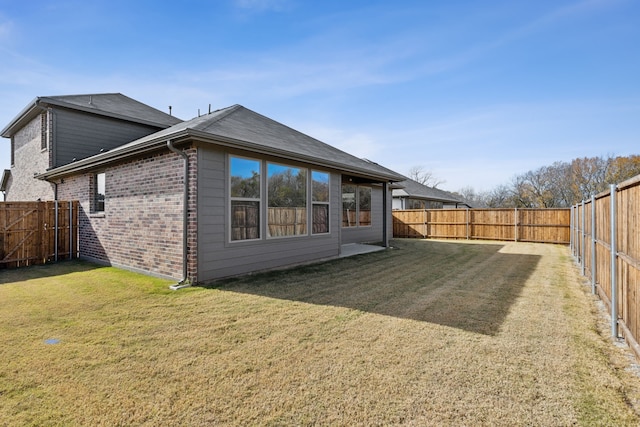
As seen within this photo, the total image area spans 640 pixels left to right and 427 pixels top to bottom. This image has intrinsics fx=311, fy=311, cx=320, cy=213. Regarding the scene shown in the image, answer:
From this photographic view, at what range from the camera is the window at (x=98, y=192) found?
8695 millimetres

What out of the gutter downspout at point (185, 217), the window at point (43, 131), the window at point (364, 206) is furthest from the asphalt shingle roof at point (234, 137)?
the window at point (364, 206)

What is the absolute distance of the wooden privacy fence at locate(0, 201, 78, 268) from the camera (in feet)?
26.9

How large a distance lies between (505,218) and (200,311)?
1615 centimetres

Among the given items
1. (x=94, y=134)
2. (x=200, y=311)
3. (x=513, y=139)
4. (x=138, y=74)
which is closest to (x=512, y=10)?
(x=200, y=311)

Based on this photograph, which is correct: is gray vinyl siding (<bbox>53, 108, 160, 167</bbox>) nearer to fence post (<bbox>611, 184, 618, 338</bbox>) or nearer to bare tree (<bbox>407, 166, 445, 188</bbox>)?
fence post (<bbox>611, 184, 618, 338</bbox>)

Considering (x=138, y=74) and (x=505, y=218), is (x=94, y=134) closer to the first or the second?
(x=138, y=74)

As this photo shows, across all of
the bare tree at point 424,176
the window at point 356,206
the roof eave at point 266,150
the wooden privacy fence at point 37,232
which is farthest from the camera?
the bare tree at point 424,176

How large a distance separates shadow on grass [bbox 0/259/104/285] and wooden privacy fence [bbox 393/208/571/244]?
50.7ft

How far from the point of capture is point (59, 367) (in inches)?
116

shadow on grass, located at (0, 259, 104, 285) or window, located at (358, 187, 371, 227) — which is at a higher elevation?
window, located at (358, 187, 371, 227)

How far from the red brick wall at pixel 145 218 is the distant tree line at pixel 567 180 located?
34977mm

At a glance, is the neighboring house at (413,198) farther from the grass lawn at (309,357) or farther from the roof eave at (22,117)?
the roof eave at (22,117)

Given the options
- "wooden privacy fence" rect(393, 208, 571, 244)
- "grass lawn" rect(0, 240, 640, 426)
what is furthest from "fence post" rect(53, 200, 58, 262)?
"wooden privacy fence" rect(393, 208, 571, 244)

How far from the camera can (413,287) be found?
609 centimetres
